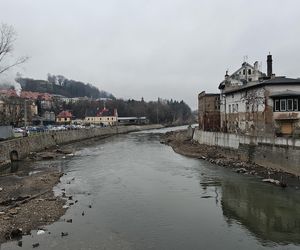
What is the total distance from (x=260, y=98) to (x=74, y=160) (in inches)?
877

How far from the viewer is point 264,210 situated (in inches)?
919

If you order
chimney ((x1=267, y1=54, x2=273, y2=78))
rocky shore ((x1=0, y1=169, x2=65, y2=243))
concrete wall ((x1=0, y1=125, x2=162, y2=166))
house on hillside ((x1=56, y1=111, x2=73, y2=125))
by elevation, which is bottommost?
rocky shore ((x1=0, y1=169, x2=65, y2=243))

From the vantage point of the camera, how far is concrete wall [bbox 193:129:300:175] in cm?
3222

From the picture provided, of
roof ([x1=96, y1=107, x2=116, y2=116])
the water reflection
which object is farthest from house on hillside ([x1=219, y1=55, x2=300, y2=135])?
roof ([x1=96, y1=107, x2=116, y2=116])

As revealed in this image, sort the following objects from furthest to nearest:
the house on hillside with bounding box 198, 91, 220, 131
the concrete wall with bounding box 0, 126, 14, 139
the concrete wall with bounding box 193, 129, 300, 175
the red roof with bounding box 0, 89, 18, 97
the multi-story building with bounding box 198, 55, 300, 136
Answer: the red roof with bounding box 0, 89, 18, 97 → the house on hillside with bounding box 198, 91, 220, 131 → the concrete wall with bounding box 0, 126, 14, 139 → the multi-story building with bounding box 198, 55, 300, 136 → the concrete wall with bounding box 193, 129, 300, 175

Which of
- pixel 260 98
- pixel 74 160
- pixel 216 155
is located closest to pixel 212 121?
pixel 216 155

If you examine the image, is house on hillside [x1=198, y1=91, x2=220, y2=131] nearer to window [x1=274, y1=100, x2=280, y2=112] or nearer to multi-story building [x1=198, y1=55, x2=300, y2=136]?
multi-story building [x1=198, y1=55, x2=300, y2=136]

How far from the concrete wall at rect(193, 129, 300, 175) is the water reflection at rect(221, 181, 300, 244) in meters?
4.36

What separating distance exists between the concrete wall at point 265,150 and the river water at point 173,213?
3265mm

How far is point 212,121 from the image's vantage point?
63.4 m

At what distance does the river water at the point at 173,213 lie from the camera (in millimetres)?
18094

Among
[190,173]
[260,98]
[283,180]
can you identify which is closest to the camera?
[283,180]

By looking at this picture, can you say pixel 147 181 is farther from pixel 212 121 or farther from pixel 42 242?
pixel 212 121

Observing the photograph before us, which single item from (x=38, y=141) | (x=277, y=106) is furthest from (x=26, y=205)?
(x=38, y=141)
